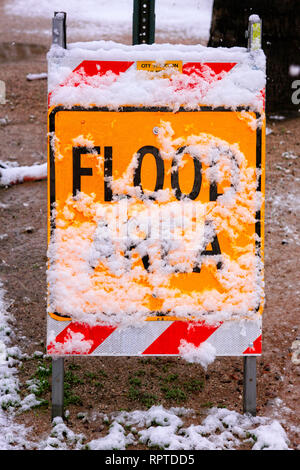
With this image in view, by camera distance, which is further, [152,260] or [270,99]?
[270,99]

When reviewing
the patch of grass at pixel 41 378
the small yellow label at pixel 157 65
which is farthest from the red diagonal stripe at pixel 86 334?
the small yellow label at pixel 157 65

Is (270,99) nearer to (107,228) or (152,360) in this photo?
(152,360)

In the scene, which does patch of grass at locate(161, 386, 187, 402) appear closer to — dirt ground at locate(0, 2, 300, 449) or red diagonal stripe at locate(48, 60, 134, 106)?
dirt ground at locate(0, 2, 300, 449)

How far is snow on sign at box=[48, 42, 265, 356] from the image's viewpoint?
9.76 feet

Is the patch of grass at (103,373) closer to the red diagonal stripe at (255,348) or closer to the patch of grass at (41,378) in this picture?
the patch of grass at (41,378)

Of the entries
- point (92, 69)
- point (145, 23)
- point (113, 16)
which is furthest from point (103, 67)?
point (113, 16)

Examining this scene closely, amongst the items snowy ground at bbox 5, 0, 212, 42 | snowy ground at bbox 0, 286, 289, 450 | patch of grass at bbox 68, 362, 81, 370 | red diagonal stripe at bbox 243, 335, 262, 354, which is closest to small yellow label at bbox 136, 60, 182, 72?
red diagonal stripe at bbox 243, 335, 262, 354

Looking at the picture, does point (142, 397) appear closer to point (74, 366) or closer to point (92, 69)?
point (74, 366)

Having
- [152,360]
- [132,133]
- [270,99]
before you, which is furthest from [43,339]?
[270,99]

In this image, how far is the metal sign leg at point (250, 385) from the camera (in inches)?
125

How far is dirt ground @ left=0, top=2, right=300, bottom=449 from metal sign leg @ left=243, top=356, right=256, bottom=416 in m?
0.15

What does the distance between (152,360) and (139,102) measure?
5.61ft

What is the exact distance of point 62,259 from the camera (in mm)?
3066
